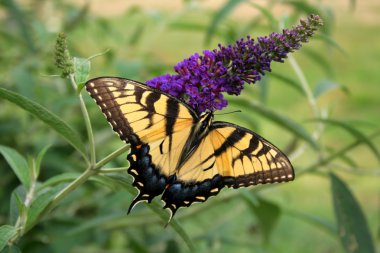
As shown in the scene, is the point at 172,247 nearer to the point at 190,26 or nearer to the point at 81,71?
the point at 190,26

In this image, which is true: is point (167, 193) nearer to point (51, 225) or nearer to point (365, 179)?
point (51, 225)

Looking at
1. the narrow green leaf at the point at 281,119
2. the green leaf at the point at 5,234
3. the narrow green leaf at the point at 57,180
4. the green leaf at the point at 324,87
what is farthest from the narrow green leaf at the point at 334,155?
the green leaf at the point at 5,234

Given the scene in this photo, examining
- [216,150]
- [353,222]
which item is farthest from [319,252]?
[216,150]

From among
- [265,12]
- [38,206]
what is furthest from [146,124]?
[265,12]

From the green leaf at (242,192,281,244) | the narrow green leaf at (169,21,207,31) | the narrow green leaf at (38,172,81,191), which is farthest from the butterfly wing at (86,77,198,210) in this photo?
the narrow green leaf at (169,21,207,31)

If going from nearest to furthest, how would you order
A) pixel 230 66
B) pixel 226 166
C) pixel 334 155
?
pixel 230 66 → pixel 226 166 → pixel 334 155

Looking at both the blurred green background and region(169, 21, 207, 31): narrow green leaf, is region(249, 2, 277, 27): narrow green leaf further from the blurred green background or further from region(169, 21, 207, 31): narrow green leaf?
region(169, 21, 207, 31): narrow green leaf
